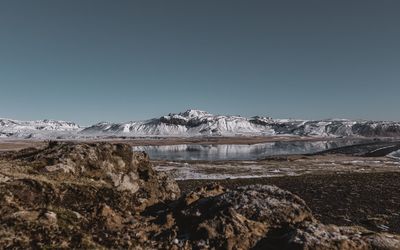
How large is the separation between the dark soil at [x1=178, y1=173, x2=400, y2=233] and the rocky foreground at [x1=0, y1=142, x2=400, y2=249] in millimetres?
15431

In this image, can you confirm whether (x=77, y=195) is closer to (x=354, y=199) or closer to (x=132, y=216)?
(x=132, y=216)

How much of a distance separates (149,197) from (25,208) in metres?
6.78

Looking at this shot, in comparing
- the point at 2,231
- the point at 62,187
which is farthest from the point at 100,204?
the point at 2,231

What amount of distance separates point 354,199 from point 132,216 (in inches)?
1145

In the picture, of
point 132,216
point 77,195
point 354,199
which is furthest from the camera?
point 354,199

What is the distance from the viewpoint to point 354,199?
38062 mm

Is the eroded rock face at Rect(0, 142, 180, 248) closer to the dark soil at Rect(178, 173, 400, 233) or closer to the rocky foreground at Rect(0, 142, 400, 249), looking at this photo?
the rocky foreground at Rect(0, 142, 400, 249)

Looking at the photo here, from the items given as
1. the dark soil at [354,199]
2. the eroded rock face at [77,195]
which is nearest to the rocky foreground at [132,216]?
the eroded rock face at [77,195]

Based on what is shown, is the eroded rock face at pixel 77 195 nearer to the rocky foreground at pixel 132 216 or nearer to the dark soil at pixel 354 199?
→ the rocky foreground at pixel 132 216

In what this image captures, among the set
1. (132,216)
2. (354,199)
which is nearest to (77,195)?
(132,216)

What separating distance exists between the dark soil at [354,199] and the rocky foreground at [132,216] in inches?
608

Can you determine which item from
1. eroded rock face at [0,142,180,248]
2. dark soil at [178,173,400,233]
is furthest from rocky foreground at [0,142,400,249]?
dark soil at [178,173,400,233]

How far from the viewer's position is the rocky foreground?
1223 centimetres

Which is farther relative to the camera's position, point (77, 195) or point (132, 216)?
point (77, 195)
